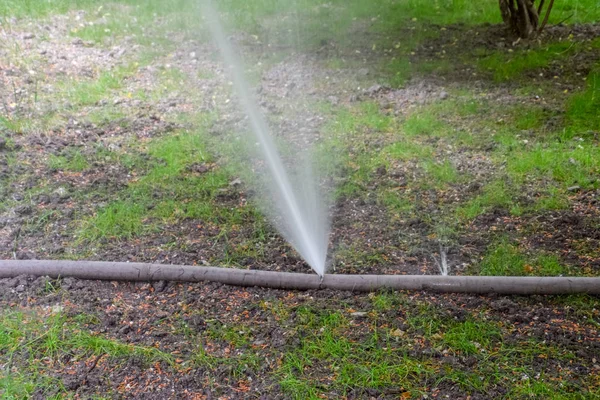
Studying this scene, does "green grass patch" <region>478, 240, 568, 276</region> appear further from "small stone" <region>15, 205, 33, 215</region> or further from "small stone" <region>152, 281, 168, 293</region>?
"small stone" <region>15, 205, 33, 215</region>

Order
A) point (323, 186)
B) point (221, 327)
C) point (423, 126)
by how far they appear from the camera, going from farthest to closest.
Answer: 1. point (423, 126)
2. point (323, 186)
3. point (221, 327)

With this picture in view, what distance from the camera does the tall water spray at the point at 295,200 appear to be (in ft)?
14.3

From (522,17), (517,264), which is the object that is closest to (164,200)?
(517,264)

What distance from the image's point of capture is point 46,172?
210 inches

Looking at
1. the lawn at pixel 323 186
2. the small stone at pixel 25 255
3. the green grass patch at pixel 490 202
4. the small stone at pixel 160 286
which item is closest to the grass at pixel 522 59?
the lawn at pixel 323 186

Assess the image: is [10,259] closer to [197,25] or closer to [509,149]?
[509,149]

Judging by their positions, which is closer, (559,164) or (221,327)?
(221,327)

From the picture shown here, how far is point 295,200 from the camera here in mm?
4992

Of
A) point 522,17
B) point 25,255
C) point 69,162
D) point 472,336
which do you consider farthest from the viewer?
point 522,17

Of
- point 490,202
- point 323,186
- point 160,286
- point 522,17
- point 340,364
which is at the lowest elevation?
point 490,202

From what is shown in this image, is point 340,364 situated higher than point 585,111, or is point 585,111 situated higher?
point 340,364

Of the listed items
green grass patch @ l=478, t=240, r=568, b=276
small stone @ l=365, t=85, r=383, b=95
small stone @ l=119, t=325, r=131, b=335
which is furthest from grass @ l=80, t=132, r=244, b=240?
small stone @ l=365, t=85, r=383, b=95

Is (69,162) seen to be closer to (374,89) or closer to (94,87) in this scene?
(94,87)

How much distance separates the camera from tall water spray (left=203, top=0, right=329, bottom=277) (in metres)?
4.36
